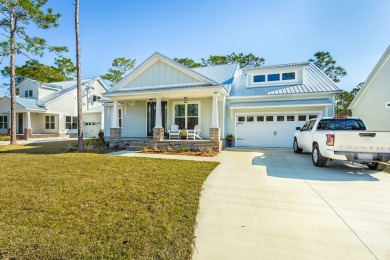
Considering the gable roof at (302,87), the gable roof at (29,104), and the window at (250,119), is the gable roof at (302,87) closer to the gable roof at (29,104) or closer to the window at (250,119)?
the window at (250,119)

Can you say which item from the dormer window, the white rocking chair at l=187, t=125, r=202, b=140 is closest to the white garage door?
the white rocking chair at l=187, t=125, r=202, b=140

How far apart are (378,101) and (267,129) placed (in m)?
6.77

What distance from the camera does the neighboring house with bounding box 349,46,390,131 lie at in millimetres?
11367

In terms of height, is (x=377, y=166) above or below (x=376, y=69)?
below

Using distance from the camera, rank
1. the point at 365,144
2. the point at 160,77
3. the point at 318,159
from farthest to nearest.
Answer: the point at 160,77 → the point at 318,159 → the point at 365,144

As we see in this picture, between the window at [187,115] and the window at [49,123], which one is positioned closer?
the window at [187,115]

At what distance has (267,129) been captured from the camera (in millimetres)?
13180

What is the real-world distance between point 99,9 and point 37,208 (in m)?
12.4

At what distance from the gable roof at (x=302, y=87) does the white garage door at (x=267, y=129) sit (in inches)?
62.1

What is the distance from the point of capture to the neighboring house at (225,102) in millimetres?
12016

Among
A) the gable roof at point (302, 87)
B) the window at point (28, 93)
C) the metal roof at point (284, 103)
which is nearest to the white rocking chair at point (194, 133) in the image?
the metal roof at point (284, 103)

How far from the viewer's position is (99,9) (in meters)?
11.9

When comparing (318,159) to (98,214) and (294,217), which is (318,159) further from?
(98,214)

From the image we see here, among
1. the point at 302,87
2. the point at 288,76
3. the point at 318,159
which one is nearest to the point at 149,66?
the point at 288,76
